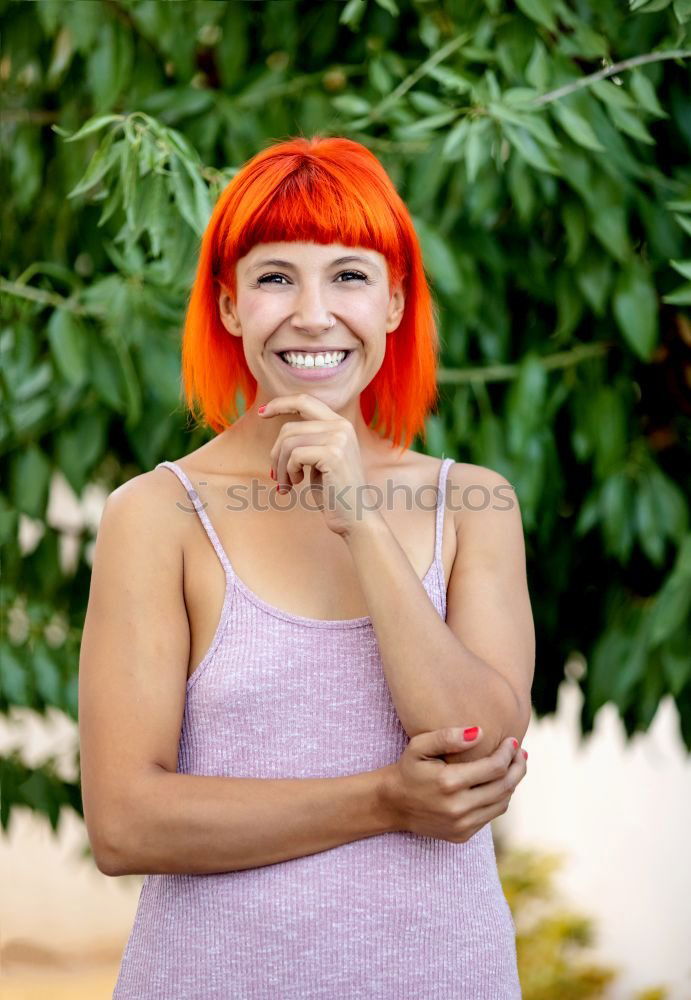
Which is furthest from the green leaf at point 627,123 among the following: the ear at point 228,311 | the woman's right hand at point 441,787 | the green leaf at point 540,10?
the woman's right hand at point 441,787

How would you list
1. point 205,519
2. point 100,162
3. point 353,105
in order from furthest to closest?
point 353,105 < point 100,162 < point 205,519

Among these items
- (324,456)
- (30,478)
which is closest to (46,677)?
(30,478)

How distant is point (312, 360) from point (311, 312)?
0.05 metres

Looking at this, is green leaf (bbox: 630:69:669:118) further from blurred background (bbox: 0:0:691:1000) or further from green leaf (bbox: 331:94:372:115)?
green leaf (bbox: 331:94:372:115)

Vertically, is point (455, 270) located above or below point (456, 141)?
below

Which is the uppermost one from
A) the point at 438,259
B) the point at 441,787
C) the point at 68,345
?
the point at 438,259

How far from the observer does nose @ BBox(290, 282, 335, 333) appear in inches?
43.0

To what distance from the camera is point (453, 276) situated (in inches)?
68.0

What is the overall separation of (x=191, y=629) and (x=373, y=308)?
333mm

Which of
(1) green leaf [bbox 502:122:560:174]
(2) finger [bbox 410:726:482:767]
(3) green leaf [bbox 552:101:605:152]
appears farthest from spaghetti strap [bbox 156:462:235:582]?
(3) green leaf [bbox 552:101:605:152]

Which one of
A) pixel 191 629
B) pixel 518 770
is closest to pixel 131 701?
pixel 191 629

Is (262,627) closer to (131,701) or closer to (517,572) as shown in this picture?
(131,701)

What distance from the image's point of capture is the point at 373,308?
3.73 feet

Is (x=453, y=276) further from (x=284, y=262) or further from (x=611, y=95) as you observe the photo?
(x=284, y=262)
